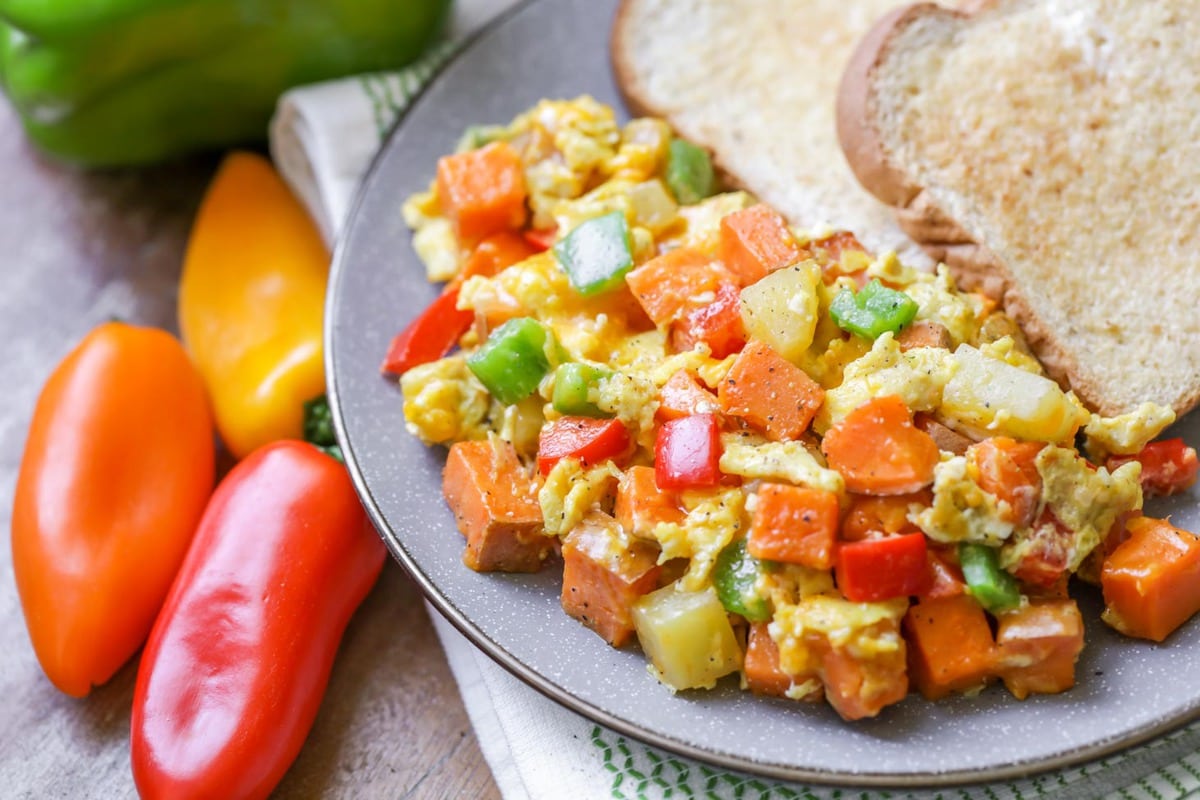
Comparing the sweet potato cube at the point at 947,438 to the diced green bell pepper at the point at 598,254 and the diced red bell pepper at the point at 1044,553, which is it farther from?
the diced green bell pepper at the point at 598,254

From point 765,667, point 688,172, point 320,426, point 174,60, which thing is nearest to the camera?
point 765,667

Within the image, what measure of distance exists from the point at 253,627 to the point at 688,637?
110 centimetres

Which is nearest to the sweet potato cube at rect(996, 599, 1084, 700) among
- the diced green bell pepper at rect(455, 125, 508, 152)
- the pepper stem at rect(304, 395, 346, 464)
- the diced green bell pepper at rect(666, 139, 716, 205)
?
the diced green bell pepper at rect(666, 139, 716, 205)

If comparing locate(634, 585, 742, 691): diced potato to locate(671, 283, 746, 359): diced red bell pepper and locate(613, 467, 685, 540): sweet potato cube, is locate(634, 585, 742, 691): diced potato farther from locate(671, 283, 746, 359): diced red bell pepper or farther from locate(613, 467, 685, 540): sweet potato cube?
locate(671, 283, 746, 359): diced red bell pepper

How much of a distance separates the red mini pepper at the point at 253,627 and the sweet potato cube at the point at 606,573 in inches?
28.1

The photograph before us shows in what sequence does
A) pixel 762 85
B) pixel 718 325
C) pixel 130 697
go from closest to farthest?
1. pixel 718 325
2. pixel 130 697
3. pixel 762 85

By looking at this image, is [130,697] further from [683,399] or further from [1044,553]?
[1044,553]

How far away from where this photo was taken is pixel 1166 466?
2600mm

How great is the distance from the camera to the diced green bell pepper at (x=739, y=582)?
2363mm

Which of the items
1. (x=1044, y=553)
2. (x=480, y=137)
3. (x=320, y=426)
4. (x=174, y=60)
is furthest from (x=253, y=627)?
(x=174, y=60)

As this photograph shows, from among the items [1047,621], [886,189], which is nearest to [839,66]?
[886,189]

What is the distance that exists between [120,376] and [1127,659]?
2755mm

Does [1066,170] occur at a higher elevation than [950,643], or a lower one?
higher

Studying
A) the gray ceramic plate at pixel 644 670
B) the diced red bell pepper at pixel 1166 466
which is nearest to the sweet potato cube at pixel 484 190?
the gray ceramic plate at pixel 644 670
